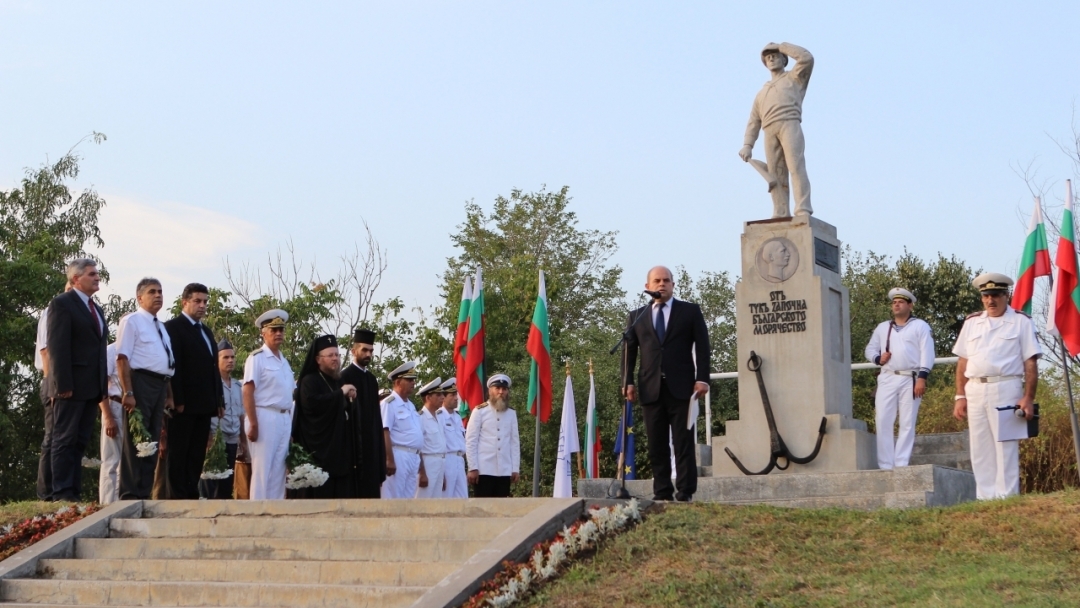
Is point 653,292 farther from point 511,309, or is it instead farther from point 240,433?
point 511,309

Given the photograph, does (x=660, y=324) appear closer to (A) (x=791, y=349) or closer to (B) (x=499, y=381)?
(A) (x=791, y=349)

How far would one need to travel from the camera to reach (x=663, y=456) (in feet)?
31.8

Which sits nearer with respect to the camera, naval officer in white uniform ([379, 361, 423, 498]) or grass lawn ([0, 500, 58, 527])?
grass lawn ([0, 500, 58, 527])

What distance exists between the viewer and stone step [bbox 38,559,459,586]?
8.16 metres

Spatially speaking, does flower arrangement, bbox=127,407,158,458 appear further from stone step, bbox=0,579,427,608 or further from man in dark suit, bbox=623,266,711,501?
man in dark suit, bbox=623,266,711,501

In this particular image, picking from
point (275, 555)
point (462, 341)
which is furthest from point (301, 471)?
point (462, 341)

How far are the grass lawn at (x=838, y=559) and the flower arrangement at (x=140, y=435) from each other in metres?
3.98

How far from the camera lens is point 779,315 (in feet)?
44.2

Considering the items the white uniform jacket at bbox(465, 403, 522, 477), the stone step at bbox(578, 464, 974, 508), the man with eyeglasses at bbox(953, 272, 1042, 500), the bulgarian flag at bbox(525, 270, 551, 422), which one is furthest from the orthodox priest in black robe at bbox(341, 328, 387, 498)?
the bulgarian flag at bbox(525, 270, 551, 422)

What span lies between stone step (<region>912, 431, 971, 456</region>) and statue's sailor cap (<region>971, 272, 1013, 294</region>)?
4.73 meters

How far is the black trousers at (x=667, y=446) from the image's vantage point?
31.5 feet

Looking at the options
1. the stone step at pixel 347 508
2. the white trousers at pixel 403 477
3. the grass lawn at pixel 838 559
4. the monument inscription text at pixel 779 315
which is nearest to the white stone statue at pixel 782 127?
the monument inscription text at pixel 779 315

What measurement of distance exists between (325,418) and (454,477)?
327 cm

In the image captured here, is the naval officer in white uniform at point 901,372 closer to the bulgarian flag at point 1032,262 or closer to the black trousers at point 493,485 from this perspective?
the bulgarian flag at point 1032,262
